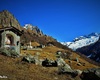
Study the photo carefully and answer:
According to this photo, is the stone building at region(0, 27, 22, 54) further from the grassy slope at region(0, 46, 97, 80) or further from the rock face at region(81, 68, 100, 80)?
the rock face at region(81, 68, 100, 80)

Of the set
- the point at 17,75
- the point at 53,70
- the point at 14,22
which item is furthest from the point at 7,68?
the point at 14,22

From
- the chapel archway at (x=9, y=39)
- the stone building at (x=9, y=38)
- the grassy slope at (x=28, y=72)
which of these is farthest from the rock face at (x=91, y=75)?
the chapel archway at (x=9, y=39)

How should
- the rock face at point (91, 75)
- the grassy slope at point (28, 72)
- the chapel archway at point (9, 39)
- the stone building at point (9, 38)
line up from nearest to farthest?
the grassy slope at point (28, 72), the rock face at point (91, 75), the stone building at point (9, 38), the chapel archway at point (9, 39)

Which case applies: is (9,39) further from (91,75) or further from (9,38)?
(91,75)

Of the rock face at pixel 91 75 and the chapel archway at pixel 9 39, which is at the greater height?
the chapel archway at pixel 9 39

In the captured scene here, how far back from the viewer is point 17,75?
24.0m

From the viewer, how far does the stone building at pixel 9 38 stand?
161ft

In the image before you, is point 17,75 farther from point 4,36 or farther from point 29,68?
point 4,36

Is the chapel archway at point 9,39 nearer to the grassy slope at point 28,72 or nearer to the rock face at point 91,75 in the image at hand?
the grassy slope at point 28,72

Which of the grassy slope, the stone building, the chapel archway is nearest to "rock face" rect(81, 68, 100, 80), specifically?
the grassy slope

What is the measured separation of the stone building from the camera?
48.9 m

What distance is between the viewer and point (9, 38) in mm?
50281

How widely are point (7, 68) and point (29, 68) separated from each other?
11.1ft

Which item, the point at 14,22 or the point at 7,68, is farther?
the point at 14,22
